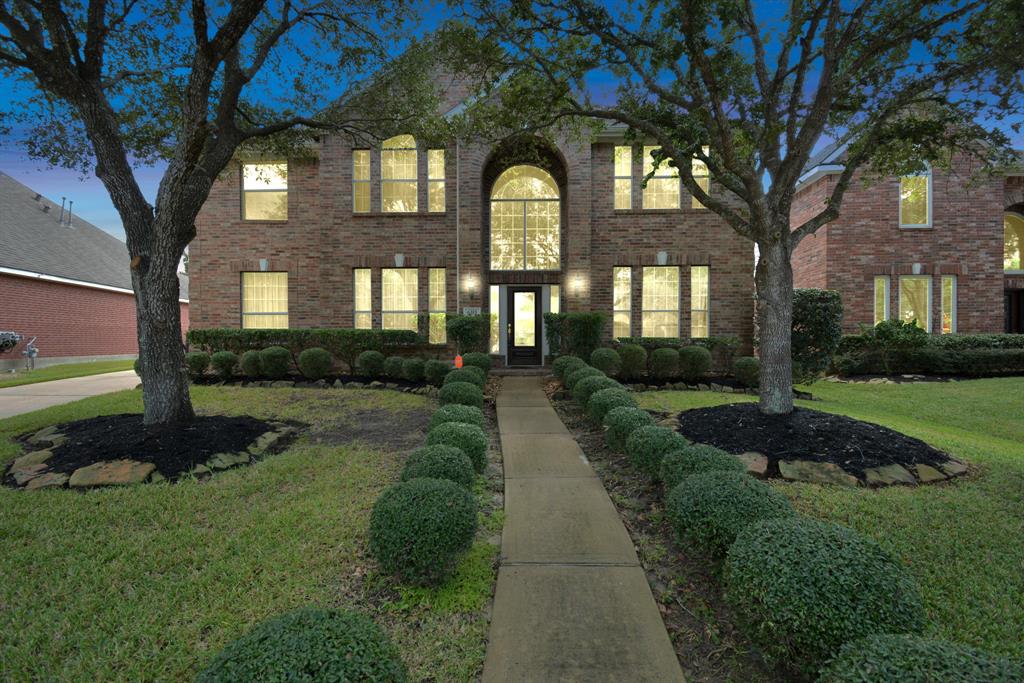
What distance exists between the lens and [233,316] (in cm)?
1218

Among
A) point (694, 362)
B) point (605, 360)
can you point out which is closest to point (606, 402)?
point (605, 360)

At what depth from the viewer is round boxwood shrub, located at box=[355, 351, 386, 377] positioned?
10.8m

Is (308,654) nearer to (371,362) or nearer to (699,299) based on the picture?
(371,362)

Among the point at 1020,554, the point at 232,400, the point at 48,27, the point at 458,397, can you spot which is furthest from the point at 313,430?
the point at 1020,554

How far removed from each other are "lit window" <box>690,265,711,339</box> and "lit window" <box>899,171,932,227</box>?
7290 millimetres

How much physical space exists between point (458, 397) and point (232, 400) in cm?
525

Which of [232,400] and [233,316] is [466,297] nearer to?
[232,400]

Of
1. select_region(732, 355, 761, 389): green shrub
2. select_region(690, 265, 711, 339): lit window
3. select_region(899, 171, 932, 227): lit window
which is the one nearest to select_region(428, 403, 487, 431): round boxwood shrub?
select_region(732, 355, 761, 389): green shrub

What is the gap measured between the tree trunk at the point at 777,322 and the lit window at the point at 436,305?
8001 millimetres

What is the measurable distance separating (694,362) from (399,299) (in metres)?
7.74

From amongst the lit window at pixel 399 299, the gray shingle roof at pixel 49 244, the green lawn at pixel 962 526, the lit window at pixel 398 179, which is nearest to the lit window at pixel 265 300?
the lit window at pixel 399 299

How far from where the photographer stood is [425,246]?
11945mm

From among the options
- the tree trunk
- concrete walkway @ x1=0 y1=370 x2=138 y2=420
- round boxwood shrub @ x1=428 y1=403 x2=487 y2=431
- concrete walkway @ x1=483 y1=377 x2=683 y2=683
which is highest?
the tree trunk

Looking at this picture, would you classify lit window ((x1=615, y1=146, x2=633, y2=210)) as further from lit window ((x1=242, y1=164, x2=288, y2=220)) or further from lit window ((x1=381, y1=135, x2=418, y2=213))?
lit window ((x1=242, y1=164, x2=288, y2=220))
